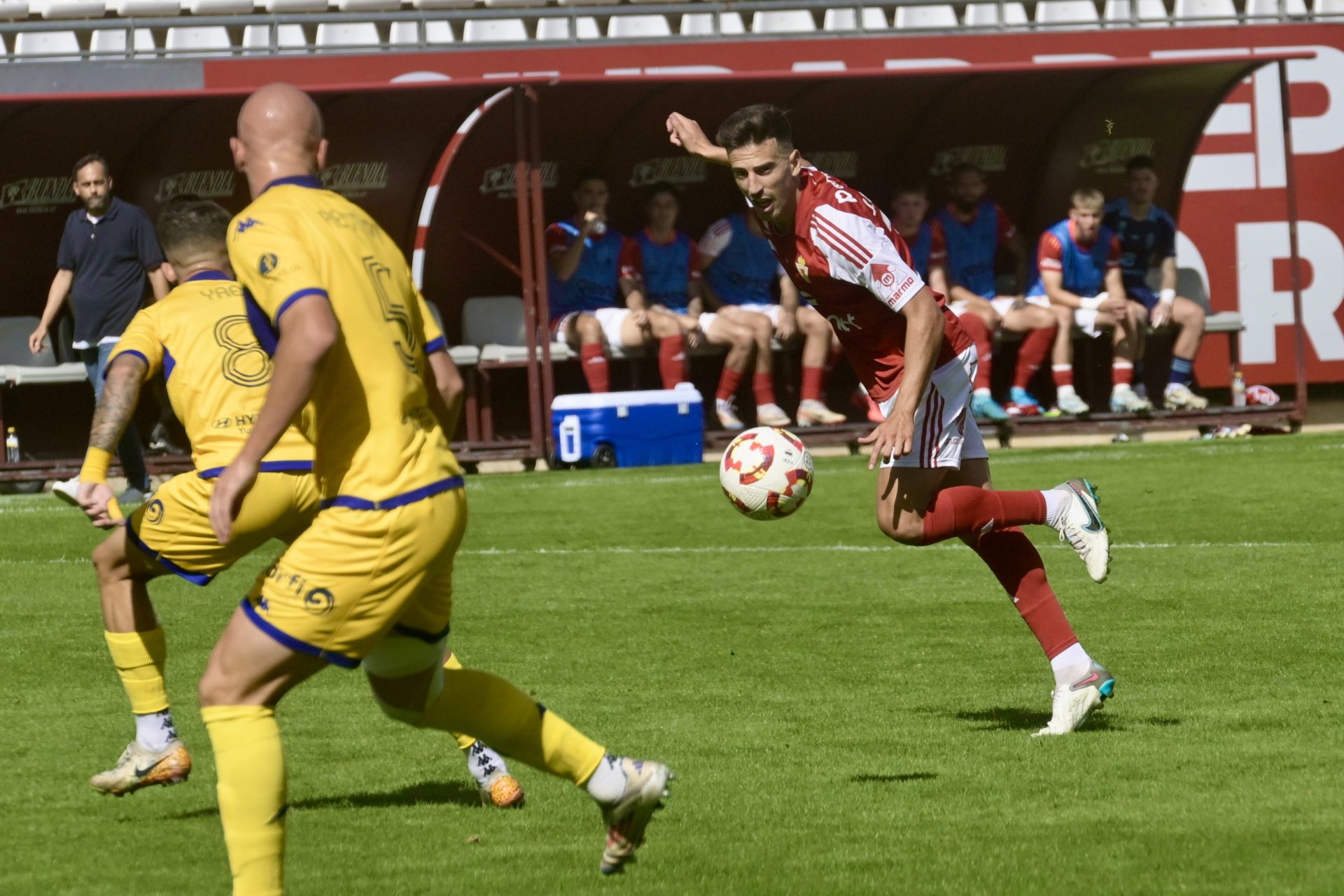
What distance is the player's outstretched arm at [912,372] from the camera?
5.71 meters

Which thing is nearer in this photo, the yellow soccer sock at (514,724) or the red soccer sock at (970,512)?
the yellow soccer sock at (514,724)

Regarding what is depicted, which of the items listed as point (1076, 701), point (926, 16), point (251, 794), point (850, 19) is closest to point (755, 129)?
point (1076, 701)

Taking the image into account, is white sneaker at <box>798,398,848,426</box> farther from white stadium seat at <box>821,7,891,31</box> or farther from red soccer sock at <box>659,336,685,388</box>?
white stadium seat at <box>821,7,891,31</box>

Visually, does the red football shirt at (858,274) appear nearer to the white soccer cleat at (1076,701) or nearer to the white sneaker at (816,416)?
the white soccer cleat at (1076,701)

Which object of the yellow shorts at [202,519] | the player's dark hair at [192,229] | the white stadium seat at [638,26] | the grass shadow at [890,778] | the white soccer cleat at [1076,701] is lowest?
the grass shadow at [890,778]

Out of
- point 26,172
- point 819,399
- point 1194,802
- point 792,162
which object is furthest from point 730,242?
point 1194,802

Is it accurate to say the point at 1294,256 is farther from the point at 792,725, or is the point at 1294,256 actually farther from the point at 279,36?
the point at 792,725

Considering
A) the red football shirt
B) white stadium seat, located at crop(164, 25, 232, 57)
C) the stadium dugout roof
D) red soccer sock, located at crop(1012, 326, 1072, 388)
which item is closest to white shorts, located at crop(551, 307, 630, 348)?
the stadium dugout roof

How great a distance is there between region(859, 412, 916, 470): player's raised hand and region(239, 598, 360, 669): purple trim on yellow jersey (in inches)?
85.2

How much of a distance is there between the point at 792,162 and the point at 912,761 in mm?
1896

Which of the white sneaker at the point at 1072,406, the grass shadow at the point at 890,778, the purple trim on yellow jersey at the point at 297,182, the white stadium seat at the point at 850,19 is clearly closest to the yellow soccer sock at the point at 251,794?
the purple trim on yellow jersey at the point at 297,182

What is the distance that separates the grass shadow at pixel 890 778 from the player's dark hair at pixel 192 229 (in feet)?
8.23

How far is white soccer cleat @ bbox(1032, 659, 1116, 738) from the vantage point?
19.6 feet

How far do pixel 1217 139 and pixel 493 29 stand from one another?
7714mm
